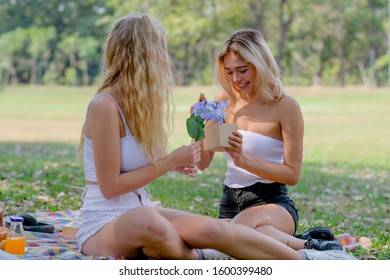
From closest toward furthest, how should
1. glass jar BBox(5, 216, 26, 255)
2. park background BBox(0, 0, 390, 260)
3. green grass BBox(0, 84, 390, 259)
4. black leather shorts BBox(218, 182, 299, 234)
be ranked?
glass jar BBox(5, 216, 26, 255), black leather shorts BBox(218, 182, 299, 234), green grass BBox(0, 84, 390, 259), park background BBox(0, 0, 390, 260)

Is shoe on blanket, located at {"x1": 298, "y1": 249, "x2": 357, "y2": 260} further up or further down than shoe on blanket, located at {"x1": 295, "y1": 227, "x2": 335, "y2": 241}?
further up

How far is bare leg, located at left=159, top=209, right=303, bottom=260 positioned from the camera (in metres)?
3.65

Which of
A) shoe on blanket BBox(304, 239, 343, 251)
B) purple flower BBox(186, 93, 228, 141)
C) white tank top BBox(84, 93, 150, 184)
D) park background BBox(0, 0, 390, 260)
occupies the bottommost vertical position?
park background BBox(0, 0, 390, 260)

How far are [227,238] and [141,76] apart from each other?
3.16 feet

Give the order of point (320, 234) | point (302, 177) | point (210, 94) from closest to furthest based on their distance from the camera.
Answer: point (320, 234) < point (302, 177) < point (210, 94)

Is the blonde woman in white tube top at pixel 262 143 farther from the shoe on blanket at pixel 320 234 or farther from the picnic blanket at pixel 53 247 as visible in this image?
the picnic blanket at pixel 53 247

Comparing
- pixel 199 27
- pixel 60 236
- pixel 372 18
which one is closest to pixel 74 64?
pixel 199 27

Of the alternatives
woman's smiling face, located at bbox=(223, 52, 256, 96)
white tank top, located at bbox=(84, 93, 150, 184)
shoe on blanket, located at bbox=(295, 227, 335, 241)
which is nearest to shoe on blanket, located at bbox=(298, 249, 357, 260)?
shoe on blanket, located at bbox=(295, 227, 335, 241)

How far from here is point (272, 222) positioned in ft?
14.3

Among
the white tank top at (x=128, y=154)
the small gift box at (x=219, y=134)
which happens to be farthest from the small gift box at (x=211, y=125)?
the white tank top at (x=128, y=154)

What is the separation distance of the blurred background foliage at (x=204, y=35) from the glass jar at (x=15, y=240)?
4413 cm

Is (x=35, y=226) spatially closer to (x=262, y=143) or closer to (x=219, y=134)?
(x=219, y=134)

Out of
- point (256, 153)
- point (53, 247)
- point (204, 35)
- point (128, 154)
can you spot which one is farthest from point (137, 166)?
point (204, 35)

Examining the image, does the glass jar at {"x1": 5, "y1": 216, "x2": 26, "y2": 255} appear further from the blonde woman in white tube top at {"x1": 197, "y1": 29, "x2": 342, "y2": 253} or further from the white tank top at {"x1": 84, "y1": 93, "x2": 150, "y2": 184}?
the blonde woman in white tube top at {"x1": 197, "y1": 29, "x2": 342, "y2": 253}
